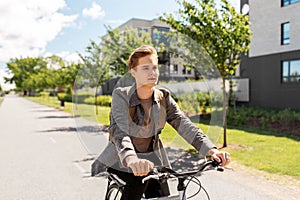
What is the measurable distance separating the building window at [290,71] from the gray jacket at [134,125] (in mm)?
18114

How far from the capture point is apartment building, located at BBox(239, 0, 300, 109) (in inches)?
747

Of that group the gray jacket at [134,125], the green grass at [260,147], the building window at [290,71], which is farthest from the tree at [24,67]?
the gray jacket at [134,125]

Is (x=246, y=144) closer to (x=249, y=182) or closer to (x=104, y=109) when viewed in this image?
(x=249, y=182)

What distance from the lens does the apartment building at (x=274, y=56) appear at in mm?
18969

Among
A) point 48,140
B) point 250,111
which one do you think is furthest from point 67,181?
point 250,111

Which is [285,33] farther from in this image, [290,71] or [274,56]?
[290,71]

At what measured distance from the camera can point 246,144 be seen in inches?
401

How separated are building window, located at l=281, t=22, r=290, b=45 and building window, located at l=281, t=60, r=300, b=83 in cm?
138

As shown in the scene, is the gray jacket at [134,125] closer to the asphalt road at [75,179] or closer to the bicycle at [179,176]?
the bicycle at [179,176]

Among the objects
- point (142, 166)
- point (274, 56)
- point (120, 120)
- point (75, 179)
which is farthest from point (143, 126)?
point (274, 56)

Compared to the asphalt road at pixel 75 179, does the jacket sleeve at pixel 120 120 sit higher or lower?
higher

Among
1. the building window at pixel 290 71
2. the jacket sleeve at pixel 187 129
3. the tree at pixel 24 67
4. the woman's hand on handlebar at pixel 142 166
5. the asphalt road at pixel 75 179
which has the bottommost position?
the asphalt road at pixel 75 179

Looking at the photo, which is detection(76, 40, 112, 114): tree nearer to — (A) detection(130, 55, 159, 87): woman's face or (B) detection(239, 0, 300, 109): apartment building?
(A) detection(130, 55, 159, 87): woman's face

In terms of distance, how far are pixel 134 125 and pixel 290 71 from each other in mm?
18965
